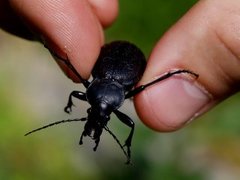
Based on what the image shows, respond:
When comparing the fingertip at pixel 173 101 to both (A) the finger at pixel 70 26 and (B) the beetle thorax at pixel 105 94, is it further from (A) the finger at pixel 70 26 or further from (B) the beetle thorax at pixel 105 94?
(A) the finger at pixel 70 26

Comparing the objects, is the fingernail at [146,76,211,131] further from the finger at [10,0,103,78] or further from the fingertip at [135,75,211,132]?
the finger at [10,0,103,78]

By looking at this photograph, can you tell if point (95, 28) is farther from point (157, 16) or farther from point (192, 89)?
point (157, 16)

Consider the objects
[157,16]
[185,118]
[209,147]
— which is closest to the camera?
[185,118]

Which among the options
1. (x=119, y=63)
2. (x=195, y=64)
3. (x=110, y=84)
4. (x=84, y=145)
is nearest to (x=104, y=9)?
(x=119, y=63)

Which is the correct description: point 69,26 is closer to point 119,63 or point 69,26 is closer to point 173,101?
point 119,63

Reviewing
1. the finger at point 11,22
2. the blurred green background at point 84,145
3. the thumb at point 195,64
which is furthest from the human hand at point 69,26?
the blurred green background at point 84,145

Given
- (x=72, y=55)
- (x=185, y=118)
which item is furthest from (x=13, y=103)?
(x=185, y=118)

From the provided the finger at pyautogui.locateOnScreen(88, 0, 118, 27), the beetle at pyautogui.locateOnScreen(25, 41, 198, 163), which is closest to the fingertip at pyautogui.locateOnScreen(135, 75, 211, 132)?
the beetle at pyautogui.locateOnScreen(25, 41, 198, 163)
